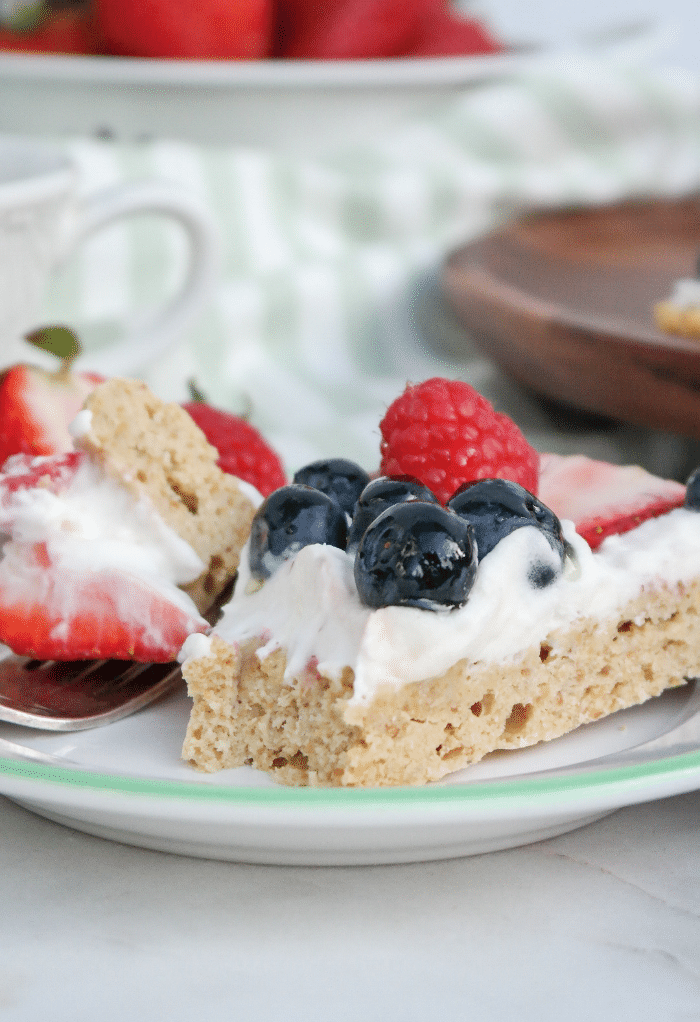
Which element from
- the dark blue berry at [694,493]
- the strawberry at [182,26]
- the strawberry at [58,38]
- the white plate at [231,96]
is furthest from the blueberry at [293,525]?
the strawberry at [58,38]

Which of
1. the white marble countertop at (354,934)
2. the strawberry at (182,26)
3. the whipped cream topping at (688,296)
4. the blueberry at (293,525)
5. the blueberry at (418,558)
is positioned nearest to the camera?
the white marble countertop at (354,934)

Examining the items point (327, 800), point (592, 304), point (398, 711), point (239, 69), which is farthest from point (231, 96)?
point (327, 800)

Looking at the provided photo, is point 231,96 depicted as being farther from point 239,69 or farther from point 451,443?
point 451,443

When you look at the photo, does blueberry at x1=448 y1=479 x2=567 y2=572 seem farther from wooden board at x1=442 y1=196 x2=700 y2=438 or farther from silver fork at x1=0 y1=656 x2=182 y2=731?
wooden board at x1=442 y1=196 x2=700 y2=438

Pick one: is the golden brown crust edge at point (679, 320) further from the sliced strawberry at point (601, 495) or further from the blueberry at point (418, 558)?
the blueberry at point (418, 558)

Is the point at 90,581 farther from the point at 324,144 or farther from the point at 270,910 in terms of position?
the point at 324,144

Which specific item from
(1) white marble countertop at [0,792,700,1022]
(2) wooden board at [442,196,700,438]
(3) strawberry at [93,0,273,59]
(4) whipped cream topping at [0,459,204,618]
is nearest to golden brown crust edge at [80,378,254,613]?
(4) whipped cream topping at [0,459,204,618]
